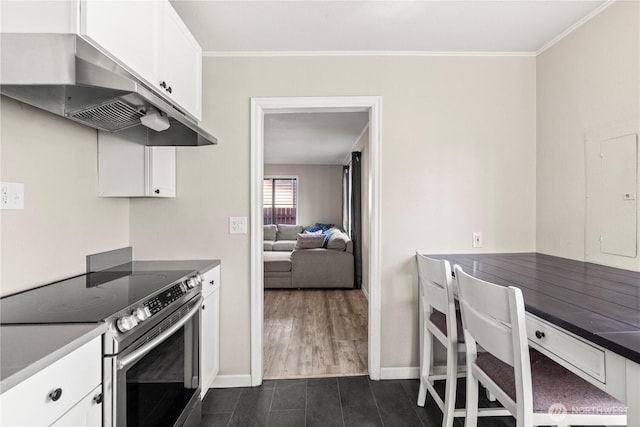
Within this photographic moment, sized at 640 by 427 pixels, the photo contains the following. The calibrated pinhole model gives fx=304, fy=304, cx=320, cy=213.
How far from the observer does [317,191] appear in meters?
7.77

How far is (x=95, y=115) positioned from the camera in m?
1.39

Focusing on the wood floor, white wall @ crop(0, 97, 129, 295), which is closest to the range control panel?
white wall @ crop(0, 97, 129, 295)

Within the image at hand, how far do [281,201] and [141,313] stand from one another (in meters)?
6.81

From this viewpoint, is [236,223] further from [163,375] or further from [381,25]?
[381,25]

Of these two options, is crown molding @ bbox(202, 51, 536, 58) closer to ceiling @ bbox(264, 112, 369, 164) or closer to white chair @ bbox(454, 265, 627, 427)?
ceiling @ bbox(264, 112, 369, 164)

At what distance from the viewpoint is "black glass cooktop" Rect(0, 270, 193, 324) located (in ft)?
3.29

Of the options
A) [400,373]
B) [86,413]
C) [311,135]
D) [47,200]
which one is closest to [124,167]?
[47,200]

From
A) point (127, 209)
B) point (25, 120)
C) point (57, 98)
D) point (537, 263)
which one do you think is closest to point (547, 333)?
point (537, 263)

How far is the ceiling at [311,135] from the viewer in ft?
12.4

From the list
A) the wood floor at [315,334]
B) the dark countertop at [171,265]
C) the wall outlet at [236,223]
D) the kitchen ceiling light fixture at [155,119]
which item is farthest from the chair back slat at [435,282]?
the kitchen ceiling light fixture at [155,119]

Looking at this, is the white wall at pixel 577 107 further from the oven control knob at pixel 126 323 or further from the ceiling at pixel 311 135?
the oven control knob at pixel 126 323

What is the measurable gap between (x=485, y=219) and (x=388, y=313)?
0.98 metres

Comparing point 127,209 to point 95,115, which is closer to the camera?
point 95,115

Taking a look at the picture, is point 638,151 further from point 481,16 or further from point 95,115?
point 95,115
